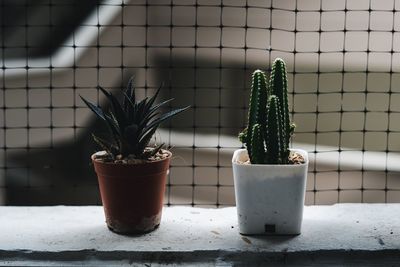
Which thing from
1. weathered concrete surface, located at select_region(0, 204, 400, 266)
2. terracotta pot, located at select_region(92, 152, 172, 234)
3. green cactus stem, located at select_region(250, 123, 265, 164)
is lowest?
weathered concrete surface, located at select_region(0, 204, 400, 266)

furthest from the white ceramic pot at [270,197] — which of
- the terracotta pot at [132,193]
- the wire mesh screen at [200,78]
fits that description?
the wire mesh screen at [200,78]

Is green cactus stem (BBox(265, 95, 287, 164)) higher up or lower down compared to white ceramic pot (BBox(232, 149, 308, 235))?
higher up

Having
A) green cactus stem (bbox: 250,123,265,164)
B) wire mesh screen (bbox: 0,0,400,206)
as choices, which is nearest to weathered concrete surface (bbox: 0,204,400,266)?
green cactus stem (bbox: 250,123,265,164)

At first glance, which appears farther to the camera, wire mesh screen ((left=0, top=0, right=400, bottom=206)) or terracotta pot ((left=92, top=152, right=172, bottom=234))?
wire mesh screen ((left=0, top=0, right=400, bottom=206))

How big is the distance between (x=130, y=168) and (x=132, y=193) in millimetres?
97

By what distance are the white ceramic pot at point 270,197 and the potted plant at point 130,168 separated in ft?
0.98

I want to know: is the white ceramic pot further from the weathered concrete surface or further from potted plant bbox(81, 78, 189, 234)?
potted plant bbox(81, 78, 189, 234)

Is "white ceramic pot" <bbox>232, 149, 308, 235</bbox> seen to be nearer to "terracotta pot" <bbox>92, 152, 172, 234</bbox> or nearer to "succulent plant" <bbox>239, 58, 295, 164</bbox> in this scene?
"succulent plant" <bbox>239, 58, 295, 164</bbox>

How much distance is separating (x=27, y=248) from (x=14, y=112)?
10.9 ft

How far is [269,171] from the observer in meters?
2.24

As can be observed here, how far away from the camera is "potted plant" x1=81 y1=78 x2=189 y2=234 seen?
228 cm

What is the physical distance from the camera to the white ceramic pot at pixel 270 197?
2246mm

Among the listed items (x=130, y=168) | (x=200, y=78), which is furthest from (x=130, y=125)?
(x=200, y=78)

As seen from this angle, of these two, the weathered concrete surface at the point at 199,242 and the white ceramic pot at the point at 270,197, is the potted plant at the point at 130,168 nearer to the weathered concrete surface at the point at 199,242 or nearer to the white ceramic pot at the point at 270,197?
the weathered concrete surface at the point at 199,242
